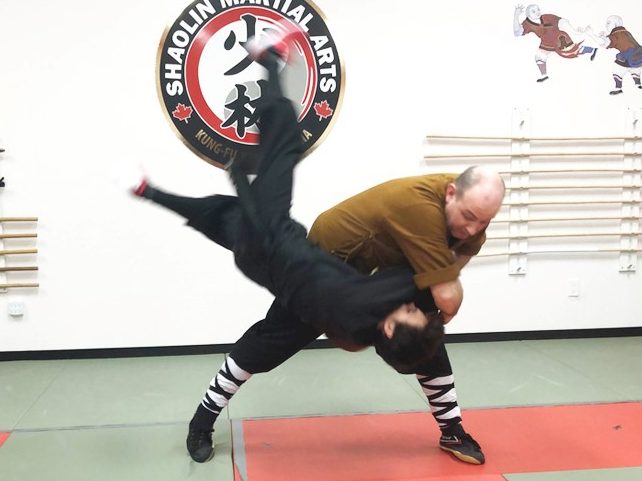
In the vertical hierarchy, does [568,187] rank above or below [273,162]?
below

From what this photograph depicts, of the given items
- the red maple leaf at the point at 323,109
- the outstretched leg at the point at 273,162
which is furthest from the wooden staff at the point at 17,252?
the outstretched leg at the point at 273,162

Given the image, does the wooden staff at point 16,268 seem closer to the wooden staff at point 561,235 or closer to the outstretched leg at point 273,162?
the outstretched leg at point 273,162

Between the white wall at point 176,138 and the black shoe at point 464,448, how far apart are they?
1825 mm

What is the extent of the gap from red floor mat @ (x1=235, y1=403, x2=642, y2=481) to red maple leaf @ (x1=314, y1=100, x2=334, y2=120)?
2.08 meters

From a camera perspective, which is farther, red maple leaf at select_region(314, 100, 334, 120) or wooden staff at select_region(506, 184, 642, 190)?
wooden staff at select_region(506, 184, 642, 190)

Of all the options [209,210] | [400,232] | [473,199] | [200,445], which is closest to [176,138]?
[209,210]

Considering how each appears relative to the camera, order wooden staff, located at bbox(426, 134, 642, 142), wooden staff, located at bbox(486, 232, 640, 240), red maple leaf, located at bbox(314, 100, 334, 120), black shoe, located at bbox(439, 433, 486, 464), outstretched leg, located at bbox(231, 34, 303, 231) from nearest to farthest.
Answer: outstretched leg, located at bbox(231, 34, 303, 231) → black shoe, located at bbox(439, 433, 486, 464) → red maple leaf, located at bbox(314, 100, 334, 120) → wooden staff, located at bbox(426, 134, 642, 142) → wooden staff, located at bbox(486, 232, 640, 240)

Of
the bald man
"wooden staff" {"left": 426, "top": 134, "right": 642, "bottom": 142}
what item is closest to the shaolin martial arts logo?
"wooden staff" {"left": 426, "top": 134, "right": 642, "bottom": 142}

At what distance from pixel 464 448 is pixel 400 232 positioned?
1.10 meters

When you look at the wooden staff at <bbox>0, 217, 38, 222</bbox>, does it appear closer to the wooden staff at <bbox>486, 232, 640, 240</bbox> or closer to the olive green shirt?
the olive green shirt

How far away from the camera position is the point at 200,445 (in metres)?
2.48

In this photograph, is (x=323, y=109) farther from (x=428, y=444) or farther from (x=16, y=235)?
(x=428, y=444)

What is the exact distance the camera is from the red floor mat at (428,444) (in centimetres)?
239

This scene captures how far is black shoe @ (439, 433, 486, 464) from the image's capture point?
2436mm
